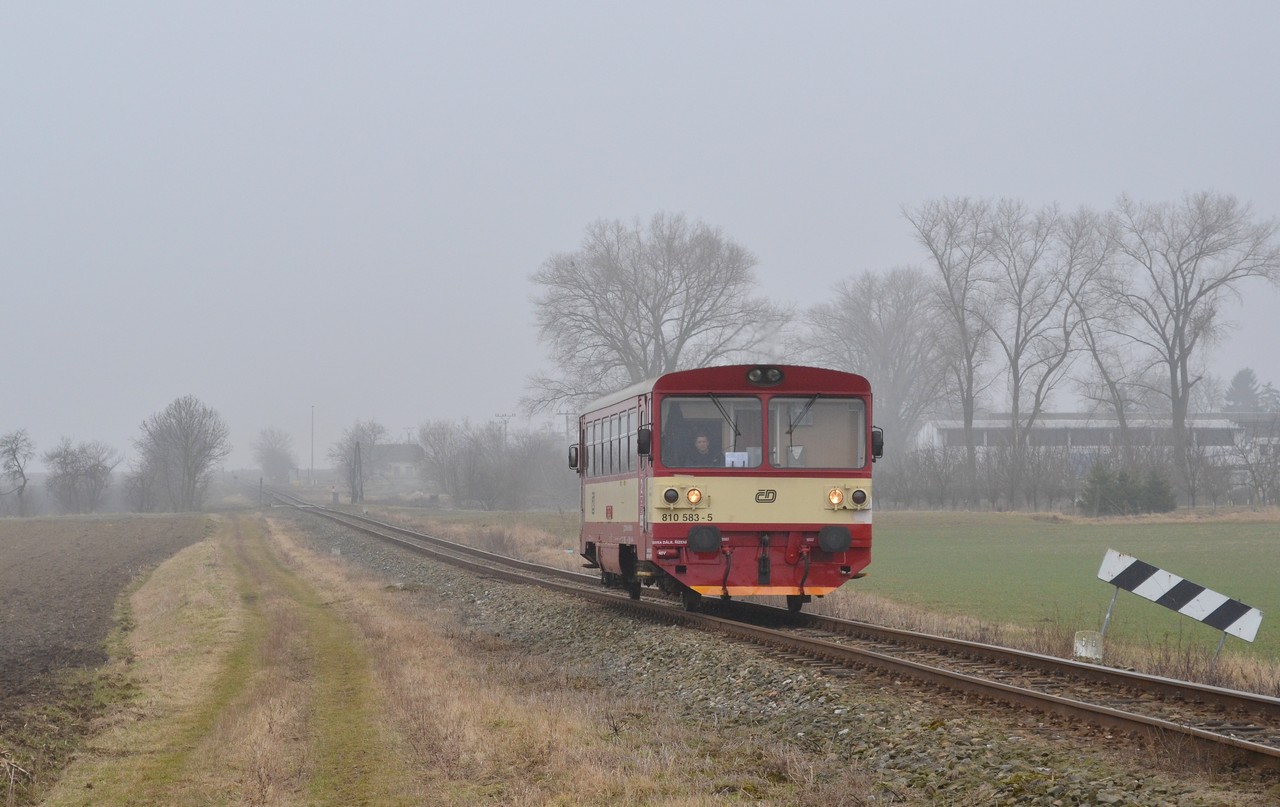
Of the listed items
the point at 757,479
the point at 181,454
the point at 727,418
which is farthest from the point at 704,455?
the point at 181,454

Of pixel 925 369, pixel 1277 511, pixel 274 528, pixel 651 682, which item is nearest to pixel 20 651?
pixel 651 682

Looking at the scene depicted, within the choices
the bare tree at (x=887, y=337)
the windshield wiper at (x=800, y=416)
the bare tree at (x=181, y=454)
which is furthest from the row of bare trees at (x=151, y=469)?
the windshield wiper at (x=800, y=416)

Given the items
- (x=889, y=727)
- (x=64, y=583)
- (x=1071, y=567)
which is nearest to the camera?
(x=889, y=727)

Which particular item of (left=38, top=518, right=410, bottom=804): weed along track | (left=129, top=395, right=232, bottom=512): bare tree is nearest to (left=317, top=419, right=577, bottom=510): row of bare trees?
(left=129, top=395, right=232, bottom=512): bare tree

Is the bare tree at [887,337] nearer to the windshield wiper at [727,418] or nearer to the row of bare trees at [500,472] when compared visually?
the row of bare trees at [500,472]

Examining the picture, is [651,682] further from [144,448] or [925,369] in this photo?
[144,448]

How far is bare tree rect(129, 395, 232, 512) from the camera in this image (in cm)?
9744

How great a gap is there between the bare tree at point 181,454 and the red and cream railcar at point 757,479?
8624cm

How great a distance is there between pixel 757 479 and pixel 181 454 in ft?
307

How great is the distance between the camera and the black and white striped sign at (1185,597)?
11641 mm

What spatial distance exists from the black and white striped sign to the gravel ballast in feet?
10.9

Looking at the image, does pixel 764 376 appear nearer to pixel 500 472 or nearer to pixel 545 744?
pixel 545 744

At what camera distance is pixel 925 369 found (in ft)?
254

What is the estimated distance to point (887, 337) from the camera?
78938 mm
